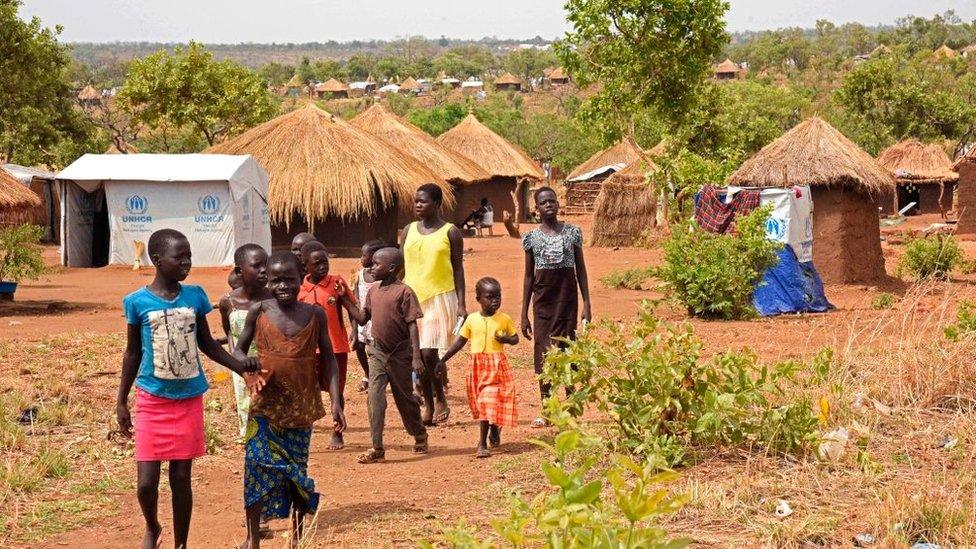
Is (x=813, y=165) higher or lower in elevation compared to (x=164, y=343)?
higher

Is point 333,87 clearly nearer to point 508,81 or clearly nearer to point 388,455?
point 508,81

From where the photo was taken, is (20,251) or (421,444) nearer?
(421,444)

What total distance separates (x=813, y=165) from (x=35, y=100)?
63.2 feet

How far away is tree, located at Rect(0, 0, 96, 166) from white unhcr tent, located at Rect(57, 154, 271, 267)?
470 cm

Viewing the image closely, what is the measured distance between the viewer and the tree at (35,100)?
81.0ft

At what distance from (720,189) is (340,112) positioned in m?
61.3

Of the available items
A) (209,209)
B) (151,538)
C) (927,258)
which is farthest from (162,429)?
(209,209)

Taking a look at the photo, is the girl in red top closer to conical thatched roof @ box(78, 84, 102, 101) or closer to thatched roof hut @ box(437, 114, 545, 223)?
thatched roof hut @ box(437, 114, 545, 223)

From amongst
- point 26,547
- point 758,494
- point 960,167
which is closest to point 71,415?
point 26,547

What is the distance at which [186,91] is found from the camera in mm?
28375

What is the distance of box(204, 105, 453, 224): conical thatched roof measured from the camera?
22.3m

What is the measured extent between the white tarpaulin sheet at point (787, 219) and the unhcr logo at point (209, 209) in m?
9.46

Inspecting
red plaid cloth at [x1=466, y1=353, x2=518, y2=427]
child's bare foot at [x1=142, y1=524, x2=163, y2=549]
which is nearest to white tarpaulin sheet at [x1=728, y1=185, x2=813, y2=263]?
red plaid cloth at [x1=466, y1=353, x2=518, y2=427]

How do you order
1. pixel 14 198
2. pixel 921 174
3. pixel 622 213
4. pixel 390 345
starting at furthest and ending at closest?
pixel 921 174 < pixel 622 213 < pixel 14 198 < pixel 390 345
